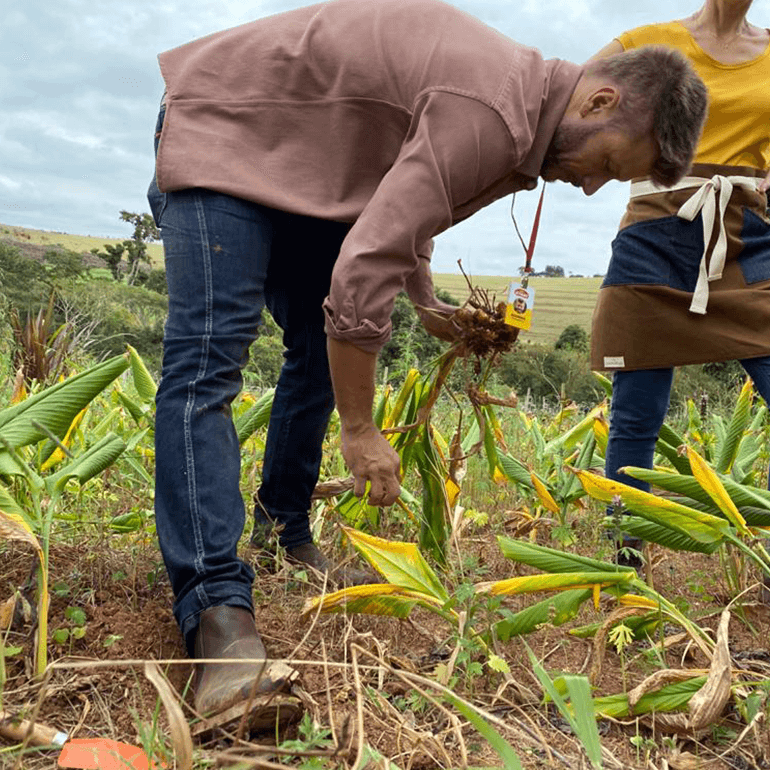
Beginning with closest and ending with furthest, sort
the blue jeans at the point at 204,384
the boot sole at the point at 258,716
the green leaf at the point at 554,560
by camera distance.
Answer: the boot sole at the point at 258,716 < the blue jeans at the point at 204,384 < the green leaf at the point at 554,560

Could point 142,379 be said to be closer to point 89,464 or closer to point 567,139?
point 89,464

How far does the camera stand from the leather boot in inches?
54.5

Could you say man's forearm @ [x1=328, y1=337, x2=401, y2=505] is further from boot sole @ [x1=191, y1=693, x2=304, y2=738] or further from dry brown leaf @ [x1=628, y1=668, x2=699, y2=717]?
dry brown leaf @ [x1=628, y1=668, x2=699, y2=717]

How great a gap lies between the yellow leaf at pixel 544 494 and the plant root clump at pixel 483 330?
50 cm

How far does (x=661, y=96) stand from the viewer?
1.64 m

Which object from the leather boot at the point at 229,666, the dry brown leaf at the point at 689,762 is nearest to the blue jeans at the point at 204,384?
the leather boot at the point at 229,666

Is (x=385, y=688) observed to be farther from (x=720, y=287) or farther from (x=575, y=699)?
(x=720, y=287)

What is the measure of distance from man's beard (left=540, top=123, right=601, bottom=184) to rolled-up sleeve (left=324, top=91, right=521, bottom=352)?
0.15 meters

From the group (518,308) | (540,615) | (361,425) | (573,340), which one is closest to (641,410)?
(518,308)

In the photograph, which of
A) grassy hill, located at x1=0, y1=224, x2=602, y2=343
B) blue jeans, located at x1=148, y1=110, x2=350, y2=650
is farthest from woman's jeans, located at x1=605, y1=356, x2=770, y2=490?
grassy hill, located at x1=0, y1=224, x2=602, y2=343

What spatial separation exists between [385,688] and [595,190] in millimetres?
1091

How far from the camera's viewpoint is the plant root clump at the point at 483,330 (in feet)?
6.86

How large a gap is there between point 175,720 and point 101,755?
0.27m

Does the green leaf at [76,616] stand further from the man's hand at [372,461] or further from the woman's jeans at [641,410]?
the woman's jeans at [641,410]
